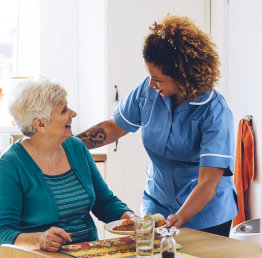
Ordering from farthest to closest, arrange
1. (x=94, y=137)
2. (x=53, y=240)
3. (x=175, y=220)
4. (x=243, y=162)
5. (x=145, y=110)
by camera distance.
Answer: (x=243, y=162) < (x=94, y=137) < (x=145, y=110) < (x=175, y=220) < (x=53, y=240)

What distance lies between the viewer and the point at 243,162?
2.75m

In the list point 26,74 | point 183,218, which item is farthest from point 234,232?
point 26,74

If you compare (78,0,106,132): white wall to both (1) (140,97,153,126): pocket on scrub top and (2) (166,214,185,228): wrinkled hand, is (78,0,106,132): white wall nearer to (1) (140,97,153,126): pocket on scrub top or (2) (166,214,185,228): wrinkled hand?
(1) (140,97,153,126): pocket on scrub top

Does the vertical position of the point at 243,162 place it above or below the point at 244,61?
below

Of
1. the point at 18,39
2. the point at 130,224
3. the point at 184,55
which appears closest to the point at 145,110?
the point at 184,55

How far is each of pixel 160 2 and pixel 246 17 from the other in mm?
690

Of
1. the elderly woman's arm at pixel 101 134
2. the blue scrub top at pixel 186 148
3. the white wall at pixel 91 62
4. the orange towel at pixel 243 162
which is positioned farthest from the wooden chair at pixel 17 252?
the white wall at pixel 91 62

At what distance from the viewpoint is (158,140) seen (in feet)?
6.44

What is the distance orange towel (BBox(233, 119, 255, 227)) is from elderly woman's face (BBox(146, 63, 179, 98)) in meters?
1.00

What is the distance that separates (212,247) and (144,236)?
1.01 ft

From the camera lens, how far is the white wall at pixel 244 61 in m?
2.65

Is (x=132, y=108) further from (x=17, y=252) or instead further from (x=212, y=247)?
(x=17, y=252)

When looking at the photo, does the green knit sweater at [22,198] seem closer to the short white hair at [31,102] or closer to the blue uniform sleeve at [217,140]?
the short white hair at [31,102]

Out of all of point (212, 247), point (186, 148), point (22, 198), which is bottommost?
point (212, 247)
